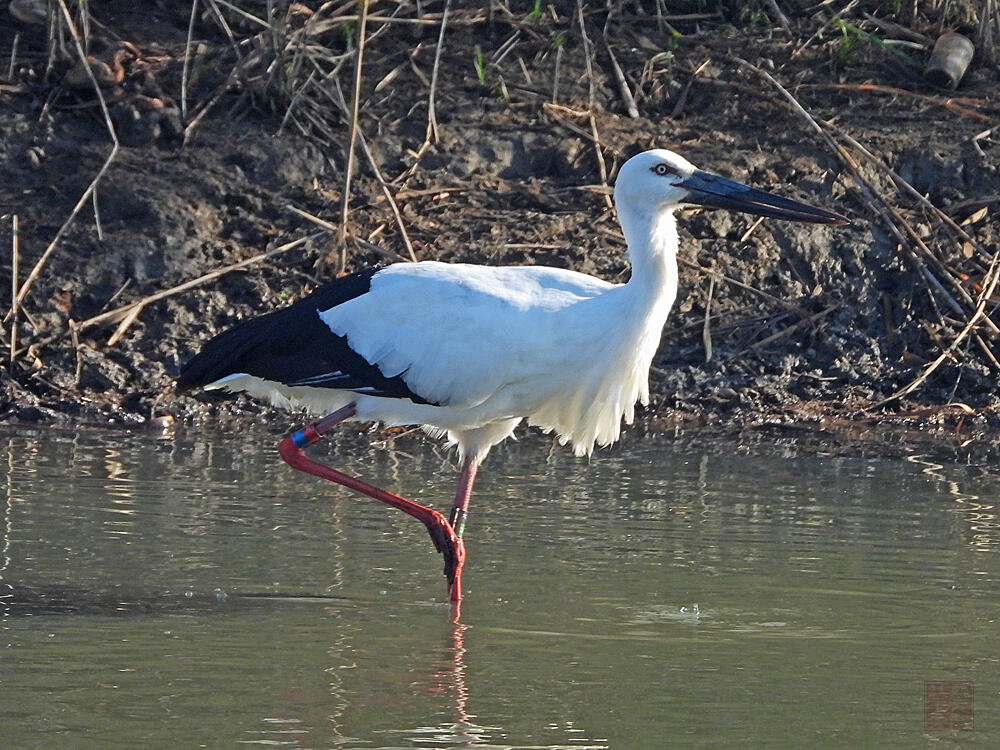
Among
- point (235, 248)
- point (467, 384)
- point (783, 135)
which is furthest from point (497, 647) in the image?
point (783, 135)

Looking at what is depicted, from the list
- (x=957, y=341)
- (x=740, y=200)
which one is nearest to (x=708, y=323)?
(x=957, y=341)

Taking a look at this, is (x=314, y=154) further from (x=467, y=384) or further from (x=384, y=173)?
(x=467, y=384)

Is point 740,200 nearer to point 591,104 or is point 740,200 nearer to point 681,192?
point 681,192

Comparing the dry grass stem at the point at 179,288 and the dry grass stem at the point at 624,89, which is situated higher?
the dry grass stem at the point at 624,89

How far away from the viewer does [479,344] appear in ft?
21.0

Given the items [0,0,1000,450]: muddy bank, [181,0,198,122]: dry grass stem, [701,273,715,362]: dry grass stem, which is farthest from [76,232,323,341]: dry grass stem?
[701,273,715,362]: dry grass stem

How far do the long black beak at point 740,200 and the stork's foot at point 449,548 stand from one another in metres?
1.45

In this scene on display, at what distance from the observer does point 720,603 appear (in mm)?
5848

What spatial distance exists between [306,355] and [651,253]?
52.7 inches

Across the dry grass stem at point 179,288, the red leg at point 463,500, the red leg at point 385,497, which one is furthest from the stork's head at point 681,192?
the dry grass stem at point 179,288

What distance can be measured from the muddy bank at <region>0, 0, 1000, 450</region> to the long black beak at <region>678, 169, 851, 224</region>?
2736 millimetres

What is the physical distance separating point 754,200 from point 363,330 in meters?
1.50

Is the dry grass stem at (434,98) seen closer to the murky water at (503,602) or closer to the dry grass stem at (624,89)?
the dry grass stem at (624,89)

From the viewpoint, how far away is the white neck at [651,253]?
20.8ft
